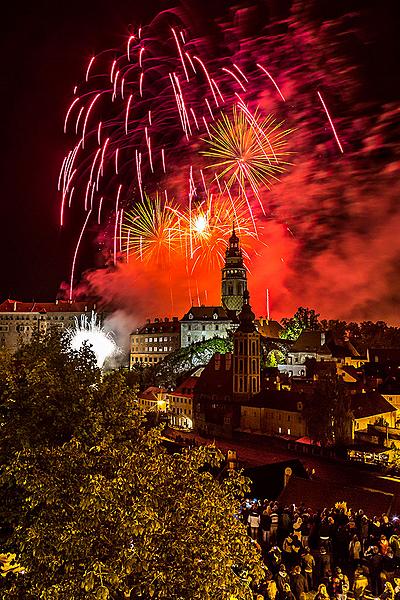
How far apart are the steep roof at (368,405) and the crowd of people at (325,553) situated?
2450cm

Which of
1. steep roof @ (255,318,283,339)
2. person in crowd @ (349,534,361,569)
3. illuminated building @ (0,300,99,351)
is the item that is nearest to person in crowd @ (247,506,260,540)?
person in crowd @ (349,534,361,569)

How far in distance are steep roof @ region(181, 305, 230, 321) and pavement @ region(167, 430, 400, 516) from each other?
54464mm

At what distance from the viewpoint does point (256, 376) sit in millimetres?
55812

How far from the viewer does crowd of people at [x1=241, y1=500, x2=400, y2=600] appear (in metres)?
12.1

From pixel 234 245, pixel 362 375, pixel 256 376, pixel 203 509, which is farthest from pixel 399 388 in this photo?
pixel 234 245

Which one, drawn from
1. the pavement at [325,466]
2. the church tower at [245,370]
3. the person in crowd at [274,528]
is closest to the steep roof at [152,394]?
the church tower at [245,370]

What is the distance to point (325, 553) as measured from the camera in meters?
13.8

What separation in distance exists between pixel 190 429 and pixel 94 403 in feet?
128

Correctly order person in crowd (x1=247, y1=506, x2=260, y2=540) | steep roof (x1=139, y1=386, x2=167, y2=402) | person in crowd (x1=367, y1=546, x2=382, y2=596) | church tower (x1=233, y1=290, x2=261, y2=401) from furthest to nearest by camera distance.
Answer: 1. steep roof (x1=139, y1=386, x2=167, y2=402)
2. church tower (x1=233, y1=290, x2=261, y2=401)
3. person in crowd (x1=247, y1=506, x2=260, y2=540)
4. person in crowd (x1=367, y1=546, x2=382, y2=596)

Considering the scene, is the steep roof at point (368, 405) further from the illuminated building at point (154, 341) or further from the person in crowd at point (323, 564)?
the illuminated building at point (154, 341)

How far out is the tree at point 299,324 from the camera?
91438 mm

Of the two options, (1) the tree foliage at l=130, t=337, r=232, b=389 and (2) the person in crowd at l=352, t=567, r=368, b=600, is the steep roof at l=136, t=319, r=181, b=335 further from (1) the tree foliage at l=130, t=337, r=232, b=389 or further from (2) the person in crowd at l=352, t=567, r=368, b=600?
(2) the person in crowd at l=352, t=567, r=368, b=600

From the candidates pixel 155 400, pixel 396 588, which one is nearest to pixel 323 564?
pixel 396 588

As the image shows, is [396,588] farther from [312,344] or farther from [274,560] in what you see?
[312,344]
